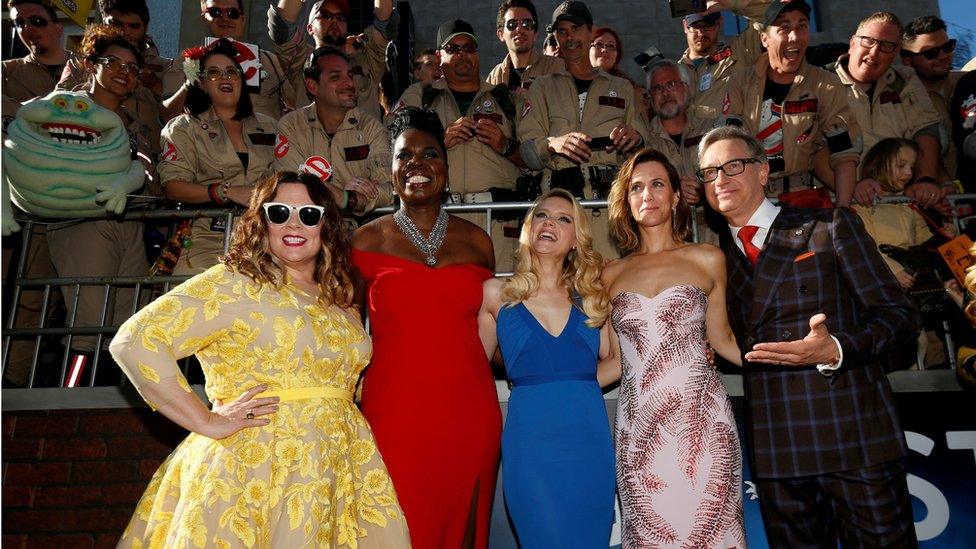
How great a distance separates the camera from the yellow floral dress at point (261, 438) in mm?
2799

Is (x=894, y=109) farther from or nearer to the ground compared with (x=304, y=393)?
farther from the ground

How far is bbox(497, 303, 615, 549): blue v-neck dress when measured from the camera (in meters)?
3.43

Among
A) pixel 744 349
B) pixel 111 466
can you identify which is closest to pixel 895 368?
pixel 744 349

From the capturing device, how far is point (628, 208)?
409 cm

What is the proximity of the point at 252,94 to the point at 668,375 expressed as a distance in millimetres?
4827

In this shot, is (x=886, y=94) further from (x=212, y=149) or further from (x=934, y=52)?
(x=212, y=149)

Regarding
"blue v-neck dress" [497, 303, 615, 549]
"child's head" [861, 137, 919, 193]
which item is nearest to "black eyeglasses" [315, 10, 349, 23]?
"blue v-neck dress" [497, 303, 615, 549]

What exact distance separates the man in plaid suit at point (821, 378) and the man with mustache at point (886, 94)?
3016mm

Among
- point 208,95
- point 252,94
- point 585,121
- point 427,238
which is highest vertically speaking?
point 252,94

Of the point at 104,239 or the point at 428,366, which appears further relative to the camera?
the point at 104,239

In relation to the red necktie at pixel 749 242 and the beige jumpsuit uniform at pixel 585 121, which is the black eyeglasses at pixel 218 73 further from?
the red necktie at pixel 749 242

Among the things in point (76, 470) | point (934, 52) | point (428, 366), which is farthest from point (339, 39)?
point (934, 52)

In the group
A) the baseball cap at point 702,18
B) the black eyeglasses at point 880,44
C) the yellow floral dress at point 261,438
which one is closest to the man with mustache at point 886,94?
the black eyeglasses at point 880,44

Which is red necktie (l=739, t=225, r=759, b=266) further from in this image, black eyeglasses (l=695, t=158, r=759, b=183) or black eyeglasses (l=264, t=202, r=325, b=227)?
black eyeglasses (l=264, t=202, r=325, b=227)
